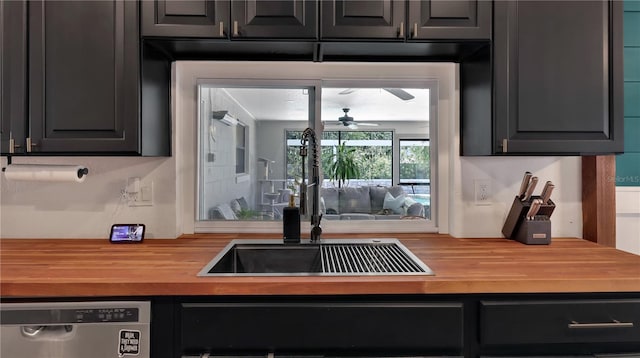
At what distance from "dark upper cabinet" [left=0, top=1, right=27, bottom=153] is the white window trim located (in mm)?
599

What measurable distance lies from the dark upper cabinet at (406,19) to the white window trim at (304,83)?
373 mm

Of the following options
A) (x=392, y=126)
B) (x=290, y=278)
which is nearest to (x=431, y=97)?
(x=290, y=278)

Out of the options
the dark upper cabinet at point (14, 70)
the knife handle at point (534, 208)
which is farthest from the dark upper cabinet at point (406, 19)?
the dark upper cabinet at point (14, 70)

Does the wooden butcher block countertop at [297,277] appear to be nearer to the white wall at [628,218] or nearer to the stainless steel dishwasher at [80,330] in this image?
the stainless steel dishwasher at [80,330]

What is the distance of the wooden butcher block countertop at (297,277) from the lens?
1.11 m

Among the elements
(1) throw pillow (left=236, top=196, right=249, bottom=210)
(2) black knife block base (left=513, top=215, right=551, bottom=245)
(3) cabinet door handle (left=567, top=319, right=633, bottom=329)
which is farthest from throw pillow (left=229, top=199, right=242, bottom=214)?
(3) cabinet door handle (left=567, top=319, right=633, bottom=329)

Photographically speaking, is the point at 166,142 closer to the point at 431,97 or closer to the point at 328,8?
the point at 328,8

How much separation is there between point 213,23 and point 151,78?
371 mm

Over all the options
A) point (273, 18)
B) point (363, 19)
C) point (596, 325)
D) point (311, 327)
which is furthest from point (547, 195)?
point (273, 18)

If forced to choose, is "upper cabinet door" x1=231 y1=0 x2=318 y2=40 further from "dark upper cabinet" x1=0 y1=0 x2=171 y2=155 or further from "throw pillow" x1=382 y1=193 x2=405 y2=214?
"throw pillow" x1=382 y1=193 x2=405 y2=214

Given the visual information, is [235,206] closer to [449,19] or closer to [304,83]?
[304,83]

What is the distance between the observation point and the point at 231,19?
144 centimetres

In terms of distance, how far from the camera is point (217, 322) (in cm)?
111

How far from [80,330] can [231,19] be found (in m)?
1.19
